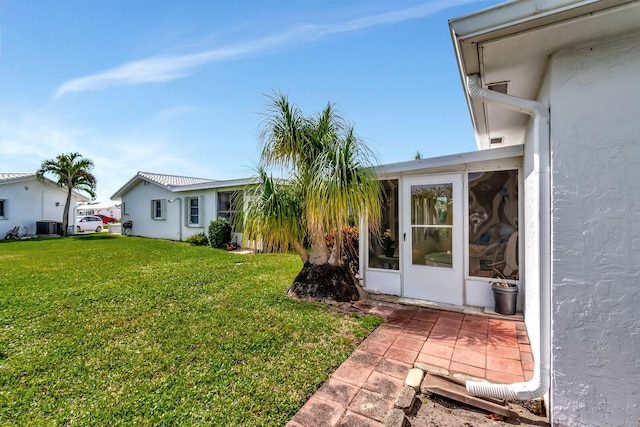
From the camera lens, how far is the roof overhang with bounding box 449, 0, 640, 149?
Result: 187 centimetres

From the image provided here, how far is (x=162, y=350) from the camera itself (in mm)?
3352

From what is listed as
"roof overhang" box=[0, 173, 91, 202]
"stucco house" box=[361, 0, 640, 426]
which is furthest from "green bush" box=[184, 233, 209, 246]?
"stucco house" box=[361, 0, 640, 426]

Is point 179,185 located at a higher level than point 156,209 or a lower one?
higher

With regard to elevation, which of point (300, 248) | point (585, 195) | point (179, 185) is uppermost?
point (179, 185)

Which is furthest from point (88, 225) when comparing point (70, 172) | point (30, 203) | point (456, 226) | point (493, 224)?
point (493, 224)

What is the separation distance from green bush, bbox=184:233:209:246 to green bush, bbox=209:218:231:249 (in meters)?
0.92

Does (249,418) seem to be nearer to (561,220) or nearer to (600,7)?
(561,220)

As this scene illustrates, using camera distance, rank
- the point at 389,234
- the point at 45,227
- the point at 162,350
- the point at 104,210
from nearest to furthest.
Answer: the point at 162,350 → the point at 389,234 → the point at 45,227 → the point at 104,210

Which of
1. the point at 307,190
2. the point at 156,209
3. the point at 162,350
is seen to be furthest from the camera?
the point at 156,209

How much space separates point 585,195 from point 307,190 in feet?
12.0

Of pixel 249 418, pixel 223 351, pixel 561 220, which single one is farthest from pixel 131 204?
pixel 561 220

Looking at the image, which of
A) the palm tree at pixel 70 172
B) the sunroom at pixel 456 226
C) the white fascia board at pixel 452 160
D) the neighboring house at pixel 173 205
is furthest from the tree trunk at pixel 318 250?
the palm tree at pixel 70 172

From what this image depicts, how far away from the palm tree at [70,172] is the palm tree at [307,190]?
1878 cm

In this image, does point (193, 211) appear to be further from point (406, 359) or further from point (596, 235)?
point (596, 235)
